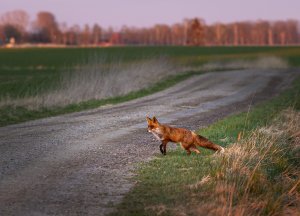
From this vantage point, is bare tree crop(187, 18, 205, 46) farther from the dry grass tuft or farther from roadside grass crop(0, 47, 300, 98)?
the dry grass tuft

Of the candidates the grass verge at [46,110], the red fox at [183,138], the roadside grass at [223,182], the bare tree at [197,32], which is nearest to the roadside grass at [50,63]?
the grass verge at [46,110]

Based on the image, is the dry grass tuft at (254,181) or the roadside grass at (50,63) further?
the roadside grass at (50,63)

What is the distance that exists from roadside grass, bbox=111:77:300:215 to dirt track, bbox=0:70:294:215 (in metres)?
0.43

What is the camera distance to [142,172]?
9.96 meters

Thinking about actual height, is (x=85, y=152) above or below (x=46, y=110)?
above

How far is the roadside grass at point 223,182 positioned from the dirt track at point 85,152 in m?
0.43

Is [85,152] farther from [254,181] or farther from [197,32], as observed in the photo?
[197,32]

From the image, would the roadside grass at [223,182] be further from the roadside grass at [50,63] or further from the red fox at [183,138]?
the roadside grass at [50,63]

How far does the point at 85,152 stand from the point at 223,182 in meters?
3.68

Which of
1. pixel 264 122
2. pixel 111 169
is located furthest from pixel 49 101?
pixel 111 169

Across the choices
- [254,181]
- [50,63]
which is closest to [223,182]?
[254,181]

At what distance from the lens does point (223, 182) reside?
9.17m

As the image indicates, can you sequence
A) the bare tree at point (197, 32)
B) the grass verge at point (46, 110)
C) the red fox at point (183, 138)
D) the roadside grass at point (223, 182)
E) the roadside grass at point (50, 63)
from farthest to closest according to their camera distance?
1. the bare tree at point (197, 32)
2. the roadside grass at point (50, 63)
3. the grass verge at point (46, 110)
4. the red fox at point (183, 138)
5. the roadside grass at point (223, 182)

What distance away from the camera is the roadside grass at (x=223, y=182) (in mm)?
8211
